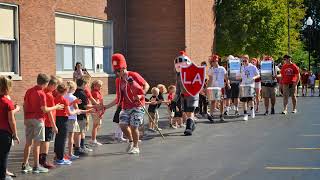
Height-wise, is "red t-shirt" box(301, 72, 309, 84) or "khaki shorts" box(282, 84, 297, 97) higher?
"red t-shirt" box(301, 72, 309, 84)

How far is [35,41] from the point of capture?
21641 millimetres

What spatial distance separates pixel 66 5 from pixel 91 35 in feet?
9.50

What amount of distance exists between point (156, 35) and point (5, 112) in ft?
72.7

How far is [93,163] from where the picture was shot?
34.7 feet

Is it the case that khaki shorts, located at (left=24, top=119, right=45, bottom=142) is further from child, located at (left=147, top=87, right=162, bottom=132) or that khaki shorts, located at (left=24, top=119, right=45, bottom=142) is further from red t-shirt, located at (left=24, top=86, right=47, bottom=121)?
child, located at (left=147, top=87, right=162, bottom=132)

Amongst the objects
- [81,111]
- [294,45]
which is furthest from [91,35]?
[294,45]

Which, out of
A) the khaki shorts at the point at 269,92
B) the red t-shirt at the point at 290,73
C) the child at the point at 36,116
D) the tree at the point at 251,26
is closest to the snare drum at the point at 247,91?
the khaki shorts at the point at 269,92

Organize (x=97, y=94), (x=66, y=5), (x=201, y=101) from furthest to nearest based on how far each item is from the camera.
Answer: (x=66, y=5), (x=201, y=101), (x=97, y=94)

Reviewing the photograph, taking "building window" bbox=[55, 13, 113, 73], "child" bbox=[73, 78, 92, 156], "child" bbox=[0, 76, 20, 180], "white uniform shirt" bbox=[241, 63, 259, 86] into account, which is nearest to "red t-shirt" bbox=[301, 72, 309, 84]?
"building window" bbox=[55, 13, 113, 73]

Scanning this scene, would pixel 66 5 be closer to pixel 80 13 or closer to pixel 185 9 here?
pixel 80 13

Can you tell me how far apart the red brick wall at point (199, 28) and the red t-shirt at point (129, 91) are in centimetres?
1925

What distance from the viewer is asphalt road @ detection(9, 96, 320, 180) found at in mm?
9250

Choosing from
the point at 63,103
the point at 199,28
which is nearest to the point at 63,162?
the point at 63,103

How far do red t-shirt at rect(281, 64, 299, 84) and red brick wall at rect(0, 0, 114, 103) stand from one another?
8437 mm
